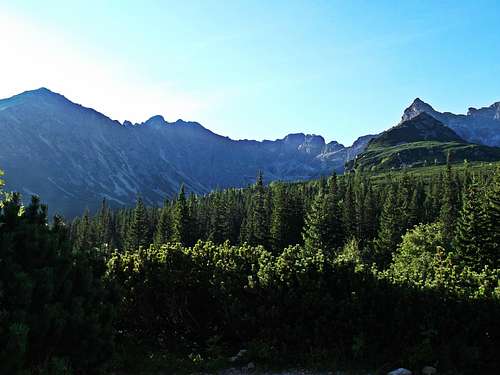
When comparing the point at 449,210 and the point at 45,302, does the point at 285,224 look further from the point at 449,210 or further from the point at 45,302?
the point at 45,302

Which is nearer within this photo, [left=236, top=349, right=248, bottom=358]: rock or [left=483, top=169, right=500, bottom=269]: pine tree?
[left=236, top=349, right=248, bottom=358]: rock

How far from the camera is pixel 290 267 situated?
12.7 metres

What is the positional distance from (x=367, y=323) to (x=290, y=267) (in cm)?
257

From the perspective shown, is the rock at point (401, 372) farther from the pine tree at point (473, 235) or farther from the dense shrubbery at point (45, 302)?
the pine tree at point (473, 235)

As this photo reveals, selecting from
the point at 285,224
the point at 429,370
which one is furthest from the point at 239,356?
the point at 285,224

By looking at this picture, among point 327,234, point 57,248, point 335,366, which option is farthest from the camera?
point 327,234

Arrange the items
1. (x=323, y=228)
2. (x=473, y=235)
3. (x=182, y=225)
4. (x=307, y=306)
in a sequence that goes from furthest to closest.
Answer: (x=182, y=225)
(x=323, y=228)
(x=473, y=235)
(x=307, y=306)

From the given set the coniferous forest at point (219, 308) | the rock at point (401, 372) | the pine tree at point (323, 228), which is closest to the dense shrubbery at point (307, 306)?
the coniferous forest at point (219, 308)

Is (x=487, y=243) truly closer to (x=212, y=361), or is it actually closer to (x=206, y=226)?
(x=212, y=361)

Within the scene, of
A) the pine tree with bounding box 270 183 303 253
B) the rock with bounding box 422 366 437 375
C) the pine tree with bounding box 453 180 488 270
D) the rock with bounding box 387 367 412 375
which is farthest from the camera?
the pine tree with bounding box 270 183 303 253

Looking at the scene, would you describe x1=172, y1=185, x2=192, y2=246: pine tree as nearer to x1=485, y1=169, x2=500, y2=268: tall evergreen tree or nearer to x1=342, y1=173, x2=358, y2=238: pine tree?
x1=342, y1=173, x2=358, y2=238: pine tree

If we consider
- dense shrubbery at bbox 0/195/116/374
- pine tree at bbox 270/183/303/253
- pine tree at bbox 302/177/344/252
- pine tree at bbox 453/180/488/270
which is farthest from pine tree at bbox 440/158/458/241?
dense shrubbery at bbox 0/195/116/374

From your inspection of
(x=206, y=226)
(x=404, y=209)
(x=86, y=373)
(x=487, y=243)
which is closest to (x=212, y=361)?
(x=86, y=373)

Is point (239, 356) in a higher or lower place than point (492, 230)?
lower
